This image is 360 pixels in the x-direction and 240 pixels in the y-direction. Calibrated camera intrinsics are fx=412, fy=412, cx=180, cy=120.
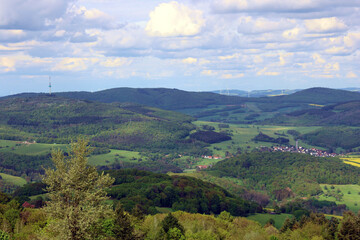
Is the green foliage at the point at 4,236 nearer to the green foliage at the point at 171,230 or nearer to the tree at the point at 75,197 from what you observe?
the tree at the point at 75,197

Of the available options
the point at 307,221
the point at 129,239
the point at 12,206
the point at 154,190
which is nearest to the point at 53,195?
the point at 129,239

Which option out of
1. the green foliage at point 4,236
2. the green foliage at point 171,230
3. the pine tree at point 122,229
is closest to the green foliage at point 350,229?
the green foliage at point 171,230

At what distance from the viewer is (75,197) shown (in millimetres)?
52562

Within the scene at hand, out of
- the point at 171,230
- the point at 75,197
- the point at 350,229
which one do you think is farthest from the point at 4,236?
the point at 350,229

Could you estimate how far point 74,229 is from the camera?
50688 millimetres

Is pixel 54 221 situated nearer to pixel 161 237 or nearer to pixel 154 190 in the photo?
pixel 161 237

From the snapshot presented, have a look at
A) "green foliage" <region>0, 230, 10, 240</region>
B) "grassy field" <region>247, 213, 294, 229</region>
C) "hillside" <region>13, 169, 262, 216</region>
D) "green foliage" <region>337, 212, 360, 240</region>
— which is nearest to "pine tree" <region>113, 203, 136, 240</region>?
"green foliage" <region>0, 230, 10, 240</region>

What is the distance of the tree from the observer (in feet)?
166

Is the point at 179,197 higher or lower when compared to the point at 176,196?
lower

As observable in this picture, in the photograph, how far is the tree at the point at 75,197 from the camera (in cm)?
5053

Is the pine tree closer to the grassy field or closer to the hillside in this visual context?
the hillside

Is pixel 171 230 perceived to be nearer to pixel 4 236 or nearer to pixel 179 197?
pixel 4 236

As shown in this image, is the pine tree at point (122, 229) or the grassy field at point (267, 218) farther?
the grassy field at point (267, 218)

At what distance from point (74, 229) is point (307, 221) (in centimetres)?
8881
